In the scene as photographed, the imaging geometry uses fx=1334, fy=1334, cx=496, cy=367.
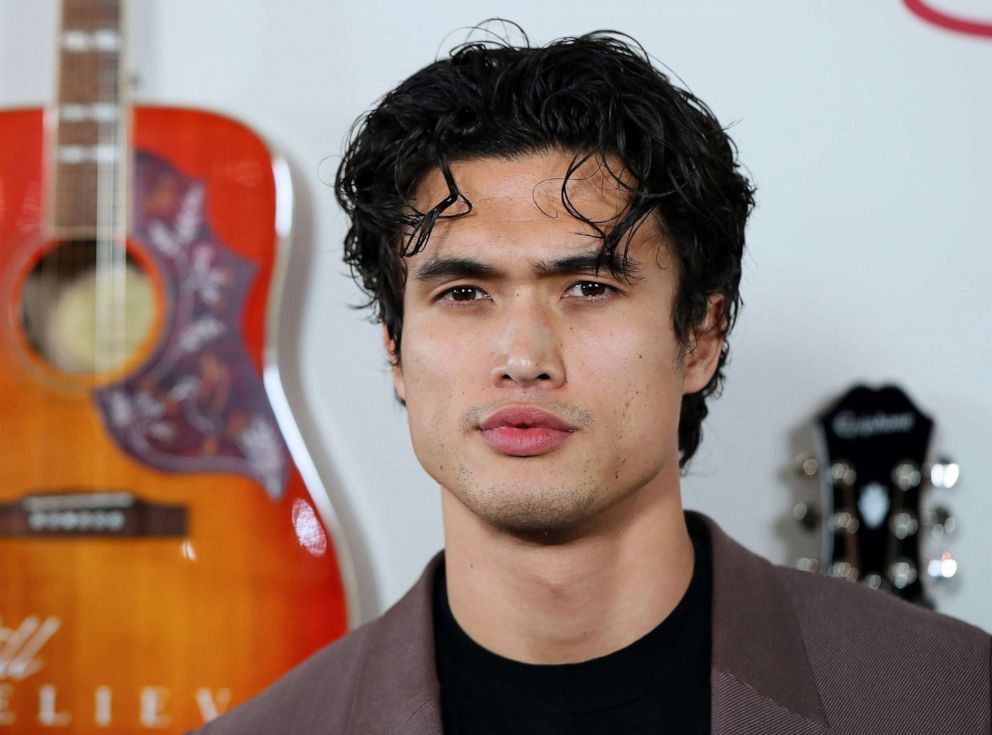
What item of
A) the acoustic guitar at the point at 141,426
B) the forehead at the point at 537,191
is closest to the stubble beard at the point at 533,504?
the forehead at the point at 537,191

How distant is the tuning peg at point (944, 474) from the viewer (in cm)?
200

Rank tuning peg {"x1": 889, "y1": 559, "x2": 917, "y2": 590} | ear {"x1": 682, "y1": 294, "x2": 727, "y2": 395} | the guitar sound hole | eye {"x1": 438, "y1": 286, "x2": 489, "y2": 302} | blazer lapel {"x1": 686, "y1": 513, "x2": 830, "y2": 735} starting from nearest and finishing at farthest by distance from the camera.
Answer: blazer lapel {"x1": 686, "y1": 513, "x2": 830, "y2": 735} < eye {"x1": 438, "y1": 286, "x2": 489, "y2": 302} < ear {"x1": 682, "y1": 294, "x2": 727, "y2": 395} < tuning peg {"x1": 889, "y1": 559, "x2": 917, "y2": 590} < the guitar sound hole

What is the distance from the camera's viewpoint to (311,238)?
2170 millimetres

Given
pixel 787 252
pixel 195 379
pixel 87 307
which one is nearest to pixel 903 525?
pixel 787 252

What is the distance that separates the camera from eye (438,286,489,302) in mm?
1496

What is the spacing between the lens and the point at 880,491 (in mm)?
2000

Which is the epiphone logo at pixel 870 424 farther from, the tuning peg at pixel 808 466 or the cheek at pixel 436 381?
the cheek at pixel 436 381

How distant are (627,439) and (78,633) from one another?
3.46 feet

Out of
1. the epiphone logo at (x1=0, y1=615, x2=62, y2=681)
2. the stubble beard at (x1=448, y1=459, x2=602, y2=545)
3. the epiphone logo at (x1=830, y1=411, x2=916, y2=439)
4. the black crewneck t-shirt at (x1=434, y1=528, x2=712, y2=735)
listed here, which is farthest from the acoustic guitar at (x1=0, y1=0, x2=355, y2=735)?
the epiphone logo at (x1=830, y1=411, x2=916, y2=439)

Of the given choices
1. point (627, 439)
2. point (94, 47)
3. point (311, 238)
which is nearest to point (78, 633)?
point (311, 238)

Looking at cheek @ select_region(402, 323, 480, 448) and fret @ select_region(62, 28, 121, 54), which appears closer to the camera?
cheek @ select_region(402, 323, 480, 448)

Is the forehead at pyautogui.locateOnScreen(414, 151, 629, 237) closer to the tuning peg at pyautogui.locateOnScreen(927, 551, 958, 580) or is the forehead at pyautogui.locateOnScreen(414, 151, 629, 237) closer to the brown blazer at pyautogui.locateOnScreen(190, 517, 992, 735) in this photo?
the brown blazer at pyautogui.locateOnScreen(190, 517, 992, 735)

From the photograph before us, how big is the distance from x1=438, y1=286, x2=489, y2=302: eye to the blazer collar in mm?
361

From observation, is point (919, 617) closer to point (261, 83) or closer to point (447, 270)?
point (447, 270)
